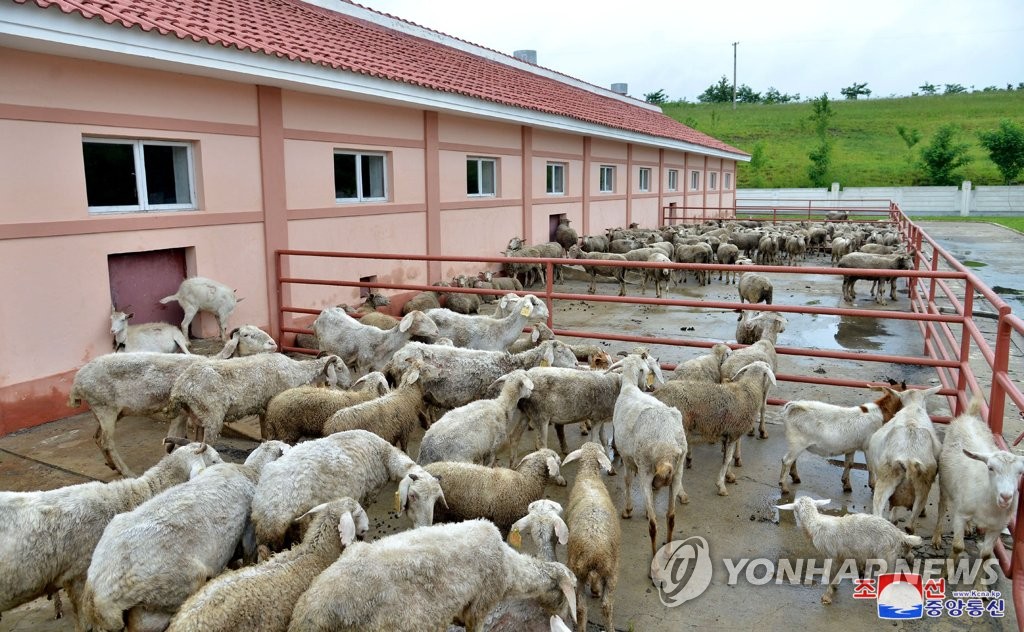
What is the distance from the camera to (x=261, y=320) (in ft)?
30.5

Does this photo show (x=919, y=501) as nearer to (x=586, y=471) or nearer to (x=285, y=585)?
(x=586, y=471)

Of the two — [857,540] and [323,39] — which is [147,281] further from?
[857,540]

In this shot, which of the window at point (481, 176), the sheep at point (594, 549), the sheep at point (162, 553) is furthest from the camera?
the window at point (481, 176)

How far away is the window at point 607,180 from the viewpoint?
21.7 meters

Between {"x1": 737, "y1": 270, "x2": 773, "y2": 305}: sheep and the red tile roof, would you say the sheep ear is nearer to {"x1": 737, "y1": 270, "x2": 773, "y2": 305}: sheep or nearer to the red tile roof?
the red tile roof

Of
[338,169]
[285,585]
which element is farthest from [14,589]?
[338,169]

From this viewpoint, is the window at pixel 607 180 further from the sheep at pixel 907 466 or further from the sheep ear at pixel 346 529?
the sheep ear at pixel 346 529

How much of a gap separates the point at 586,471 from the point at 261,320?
6.17 metres

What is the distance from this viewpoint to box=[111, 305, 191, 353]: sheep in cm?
728

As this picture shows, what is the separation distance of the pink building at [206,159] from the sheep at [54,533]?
141 inches

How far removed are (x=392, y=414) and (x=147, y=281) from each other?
169 inches

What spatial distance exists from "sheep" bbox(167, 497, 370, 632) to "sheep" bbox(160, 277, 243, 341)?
5.38 metres

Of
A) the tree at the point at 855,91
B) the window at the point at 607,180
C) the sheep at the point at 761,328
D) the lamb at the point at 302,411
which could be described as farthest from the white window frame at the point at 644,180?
the tree at the point at 855,91

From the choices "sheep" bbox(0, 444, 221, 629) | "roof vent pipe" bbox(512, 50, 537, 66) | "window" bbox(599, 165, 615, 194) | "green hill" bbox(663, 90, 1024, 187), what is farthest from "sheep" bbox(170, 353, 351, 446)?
"green hill" bbox(663, 90, 1024, 187)
